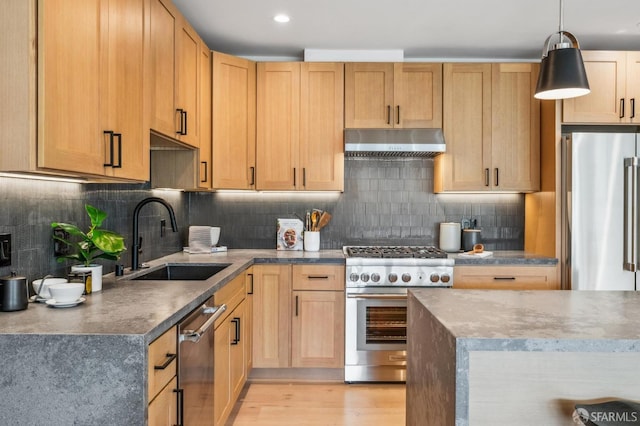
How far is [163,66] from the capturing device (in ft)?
8.03

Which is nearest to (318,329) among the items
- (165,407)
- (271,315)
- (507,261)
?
(271,315)

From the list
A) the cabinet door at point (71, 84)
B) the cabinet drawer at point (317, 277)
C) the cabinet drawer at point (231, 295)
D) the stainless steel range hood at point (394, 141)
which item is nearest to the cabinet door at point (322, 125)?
the stainless steel range hood at point (394, 141)

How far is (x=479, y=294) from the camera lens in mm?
1850

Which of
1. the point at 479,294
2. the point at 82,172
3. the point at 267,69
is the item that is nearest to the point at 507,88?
the point at 267,69

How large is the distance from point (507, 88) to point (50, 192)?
3224 mm

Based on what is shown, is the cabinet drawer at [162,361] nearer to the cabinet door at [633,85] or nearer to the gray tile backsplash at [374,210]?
the gray tile backsplash at [374,210]

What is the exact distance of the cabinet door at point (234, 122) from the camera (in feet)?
11.2

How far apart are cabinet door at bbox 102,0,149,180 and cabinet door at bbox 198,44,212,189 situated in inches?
38.5

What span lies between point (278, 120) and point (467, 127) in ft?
4.88

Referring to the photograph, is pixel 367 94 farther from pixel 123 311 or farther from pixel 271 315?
pixel 123 311

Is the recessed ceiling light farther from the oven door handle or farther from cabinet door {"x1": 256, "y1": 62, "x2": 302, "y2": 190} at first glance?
the oven door handle

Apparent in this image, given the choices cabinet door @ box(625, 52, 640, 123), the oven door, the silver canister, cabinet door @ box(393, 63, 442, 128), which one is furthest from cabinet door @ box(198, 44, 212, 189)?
cabinet door @ box(625, 52, 640, 123)

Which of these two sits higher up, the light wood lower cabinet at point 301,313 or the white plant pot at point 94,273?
the white plant pot at point 94,273

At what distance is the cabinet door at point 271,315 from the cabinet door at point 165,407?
1710mm
